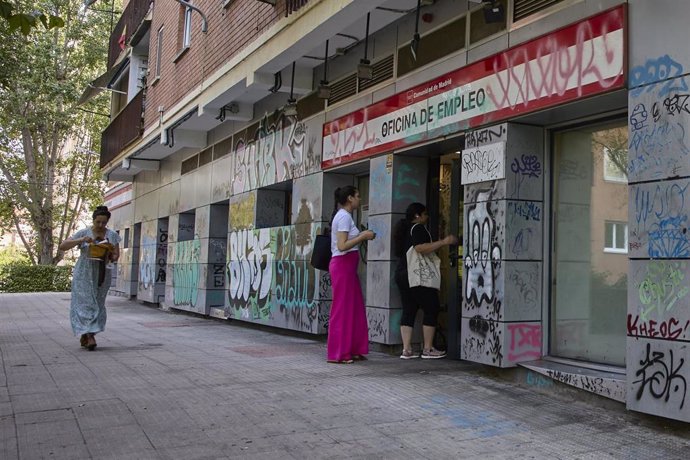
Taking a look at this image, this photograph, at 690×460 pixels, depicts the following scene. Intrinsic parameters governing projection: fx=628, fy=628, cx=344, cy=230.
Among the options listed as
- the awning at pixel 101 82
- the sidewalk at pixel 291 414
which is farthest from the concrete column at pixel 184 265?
the sidewalk at pixel 291 414

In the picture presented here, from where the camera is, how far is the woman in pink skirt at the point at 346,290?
21.7 feet

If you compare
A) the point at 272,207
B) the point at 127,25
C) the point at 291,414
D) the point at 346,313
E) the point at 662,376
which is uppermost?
the point at 127,25

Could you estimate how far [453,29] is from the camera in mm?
6715

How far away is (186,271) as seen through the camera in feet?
49.4

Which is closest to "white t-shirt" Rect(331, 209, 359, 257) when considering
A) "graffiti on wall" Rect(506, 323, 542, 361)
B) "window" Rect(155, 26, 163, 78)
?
"graffiti on wall" Rect(506, 323, 542, 361)

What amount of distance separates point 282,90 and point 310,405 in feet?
20.5

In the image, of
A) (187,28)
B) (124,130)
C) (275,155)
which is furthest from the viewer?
(124,130)

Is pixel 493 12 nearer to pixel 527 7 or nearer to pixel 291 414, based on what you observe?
pixel 527 7

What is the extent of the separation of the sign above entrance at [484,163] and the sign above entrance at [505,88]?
0.89 feet

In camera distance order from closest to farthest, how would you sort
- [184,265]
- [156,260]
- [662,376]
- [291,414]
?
1. [662,376]
2. [291,414]
3. [184,265]
4. [156,260]

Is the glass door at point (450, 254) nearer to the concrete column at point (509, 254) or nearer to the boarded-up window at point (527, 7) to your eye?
the concrete column at point (509, 254)

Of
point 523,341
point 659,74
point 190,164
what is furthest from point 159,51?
point 659,74

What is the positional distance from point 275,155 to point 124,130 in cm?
914

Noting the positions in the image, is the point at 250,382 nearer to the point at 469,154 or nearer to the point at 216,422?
the point at 216,422
